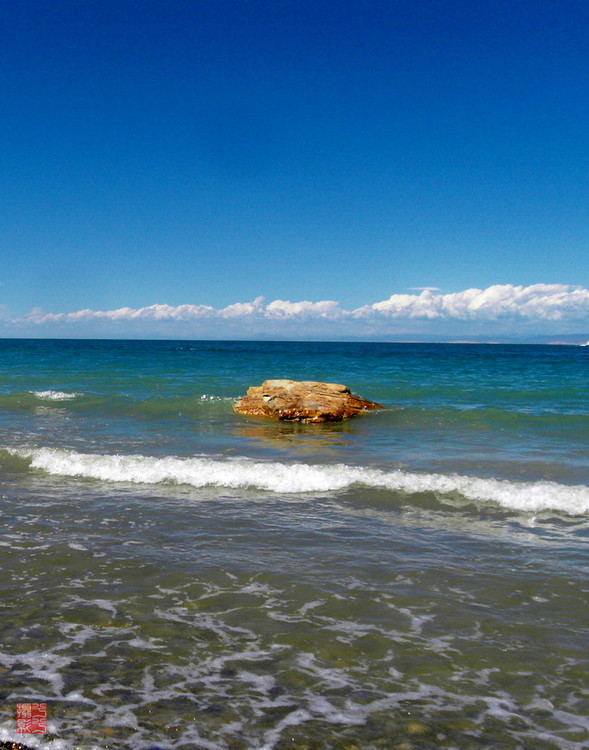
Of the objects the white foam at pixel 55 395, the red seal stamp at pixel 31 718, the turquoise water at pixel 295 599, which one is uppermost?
the white foam at pixel 55 395

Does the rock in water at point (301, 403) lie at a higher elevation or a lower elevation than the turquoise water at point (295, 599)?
higher

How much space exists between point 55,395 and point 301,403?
1297cm

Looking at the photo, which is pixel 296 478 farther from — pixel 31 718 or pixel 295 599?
pixel 31 718

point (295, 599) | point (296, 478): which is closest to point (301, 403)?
point (296, 478)

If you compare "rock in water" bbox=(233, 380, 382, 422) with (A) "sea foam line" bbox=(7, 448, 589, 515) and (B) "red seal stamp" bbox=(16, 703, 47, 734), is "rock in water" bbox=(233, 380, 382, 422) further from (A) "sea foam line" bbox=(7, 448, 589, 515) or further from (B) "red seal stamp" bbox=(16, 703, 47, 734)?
(B) "red seal stamp" bbox=(16, 703, 47, 734)

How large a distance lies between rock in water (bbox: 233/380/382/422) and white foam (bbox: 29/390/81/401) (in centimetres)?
884

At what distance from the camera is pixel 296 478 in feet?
32.4

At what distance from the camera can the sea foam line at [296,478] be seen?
8.73 m

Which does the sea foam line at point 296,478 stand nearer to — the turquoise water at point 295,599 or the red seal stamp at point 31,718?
the turquoise water at point 295,599

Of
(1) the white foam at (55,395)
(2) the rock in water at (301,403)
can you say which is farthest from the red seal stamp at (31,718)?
(1) the white foam at (55,395)

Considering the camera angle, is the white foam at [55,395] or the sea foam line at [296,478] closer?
the sea foam line at [296,478]

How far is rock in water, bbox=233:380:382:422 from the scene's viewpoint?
18.1 meters

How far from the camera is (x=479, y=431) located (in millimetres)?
15828

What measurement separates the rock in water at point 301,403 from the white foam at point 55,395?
8839mm
